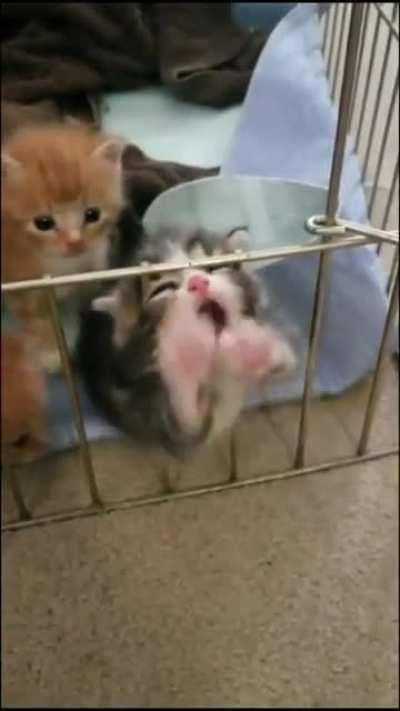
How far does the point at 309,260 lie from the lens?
74 centimetres

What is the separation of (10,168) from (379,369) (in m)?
0.38

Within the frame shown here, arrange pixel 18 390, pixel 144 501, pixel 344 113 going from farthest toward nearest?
pixel 144 501 → pixel 18 390 → pixel 344 113

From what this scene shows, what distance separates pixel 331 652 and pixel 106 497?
27 cm

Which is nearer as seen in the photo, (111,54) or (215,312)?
(215,312)

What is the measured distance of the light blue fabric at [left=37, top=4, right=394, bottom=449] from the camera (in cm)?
69

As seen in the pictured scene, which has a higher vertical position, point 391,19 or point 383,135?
point 391,19

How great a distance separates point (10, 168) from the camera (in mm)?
714

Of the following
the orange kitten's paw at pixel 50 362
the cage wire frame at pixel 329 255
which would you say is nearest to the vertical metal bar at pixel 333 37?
the cage wire frame at pixel 329 255

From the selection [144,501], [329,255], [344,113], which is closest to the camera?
[344,113]

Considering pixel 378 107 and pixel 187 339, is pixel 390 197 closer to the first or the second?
pixel 378 107

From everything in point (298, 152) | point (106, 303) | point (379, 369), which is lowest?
point (379, 369)

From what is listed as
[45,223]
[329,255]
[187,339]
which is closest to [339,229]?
[329,255]

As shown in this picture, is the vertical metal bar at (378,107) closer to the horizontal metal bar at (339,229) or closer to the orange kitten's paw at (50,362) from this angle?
the horizontal metal bar at (339,229)

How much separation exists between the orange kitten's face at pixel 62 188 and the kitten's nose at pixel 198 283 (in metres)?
0.09
